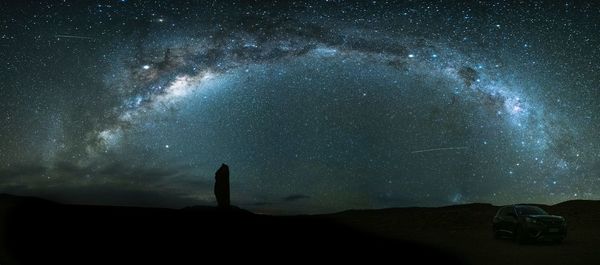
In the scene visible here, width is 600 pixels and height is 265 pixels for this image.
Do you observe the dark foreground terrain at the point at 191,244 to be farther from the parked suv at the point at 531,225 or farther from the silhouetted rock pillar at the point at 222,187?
the silhouetted rock pillar at the point at 222,187

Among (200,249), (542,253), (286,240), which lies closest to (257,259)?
(200,249)

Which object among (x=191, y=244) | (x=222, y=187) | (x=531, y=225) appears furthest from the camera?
(x=222, y=187)

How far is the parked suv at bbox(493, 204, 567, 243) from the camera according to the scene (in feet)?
53.4

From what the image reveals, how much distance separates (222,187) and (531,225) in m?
15.7

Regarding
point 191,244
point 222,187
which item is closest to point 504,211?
point 191,244

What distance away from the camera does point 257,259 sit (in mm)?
12586

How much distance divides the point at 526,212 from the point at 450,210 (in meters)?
27.7

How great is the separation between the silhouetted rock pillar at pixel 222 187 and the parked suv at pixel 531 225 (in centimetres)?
1429

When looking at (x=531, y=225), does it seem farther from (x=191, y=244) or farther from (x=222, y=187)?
(x=222, y=187)

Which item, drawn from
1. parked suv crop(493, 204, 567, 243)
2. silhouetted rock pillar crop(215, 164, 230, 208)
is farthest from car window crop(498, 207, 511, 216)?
silhouetted rock pillar crop(215, 164, 230, 208)

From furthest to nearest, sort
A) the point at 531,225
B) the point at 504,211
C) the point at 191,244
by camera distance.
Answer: the point at 504,211
the point at 531,225
the point at 191,244

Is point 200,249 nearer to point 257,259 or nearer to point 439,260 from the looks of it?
point 257,259

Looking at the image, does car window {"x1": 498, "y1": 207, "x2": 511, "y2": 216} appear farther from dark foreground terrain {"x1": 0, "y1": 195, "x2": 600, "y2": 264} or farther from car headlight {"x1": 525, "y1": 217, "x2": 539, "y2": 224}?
car headlight {"x1": 525, "y1": 217, "x2": 539, "y2": 224}

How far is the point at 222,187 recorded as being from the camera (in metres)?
26.0
